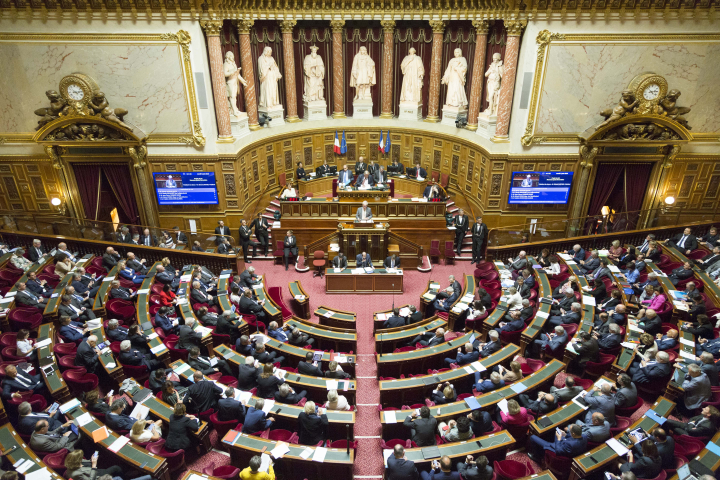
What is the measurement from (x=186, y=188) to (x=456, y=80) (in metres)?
11.7

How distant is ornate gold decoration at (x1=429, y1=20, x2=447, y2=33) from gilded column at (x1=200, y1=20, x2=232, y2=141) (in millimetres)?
8231

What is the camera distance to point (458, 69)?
19.5 m

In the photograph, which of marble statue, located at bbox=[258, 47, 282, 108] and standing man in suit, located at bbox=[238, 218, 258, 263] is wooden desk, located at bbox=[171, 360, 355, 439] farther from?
marble statue, located at bbox=[258, 47, 282, 108]

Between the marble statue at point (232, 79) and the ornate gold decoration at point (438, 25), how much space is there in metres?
7.88

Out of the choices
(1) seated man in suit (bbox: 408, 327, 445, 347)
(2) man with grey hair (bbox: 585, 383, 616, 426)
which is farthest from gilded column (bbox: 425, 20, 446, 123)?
(2) man with grey hair (bbox: 585, 383, 616, 426)

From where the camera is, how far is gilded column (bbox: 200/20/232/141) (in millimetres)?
15602

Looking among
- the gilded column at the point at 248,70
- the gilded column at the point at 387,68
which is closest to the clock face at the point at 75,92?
the gilded column at the point at 248,70

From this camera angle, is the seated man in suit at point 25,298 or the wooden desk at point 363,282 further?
the wooden desk at point 363,282

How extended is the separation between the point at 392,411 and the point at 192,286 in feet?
22.5

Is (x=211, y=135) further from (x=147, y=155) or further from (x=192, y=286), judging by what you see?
(x=192, y=286)

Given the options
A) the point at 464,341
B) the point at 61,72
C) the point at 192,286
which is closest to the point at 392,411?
the point at 464,341

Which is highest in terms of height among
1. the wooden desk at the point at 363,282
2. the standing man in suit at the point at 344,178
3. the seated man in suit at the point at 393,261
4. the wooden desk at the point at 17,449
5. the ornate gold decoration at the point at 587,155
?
the ornate gold decoration at the point at 587,155

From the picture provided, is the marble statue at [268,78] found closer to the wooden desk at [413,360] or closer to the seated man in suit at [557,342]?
the wooden desk at [413,360]

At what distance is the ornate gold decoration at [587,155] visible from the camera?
1614cm
